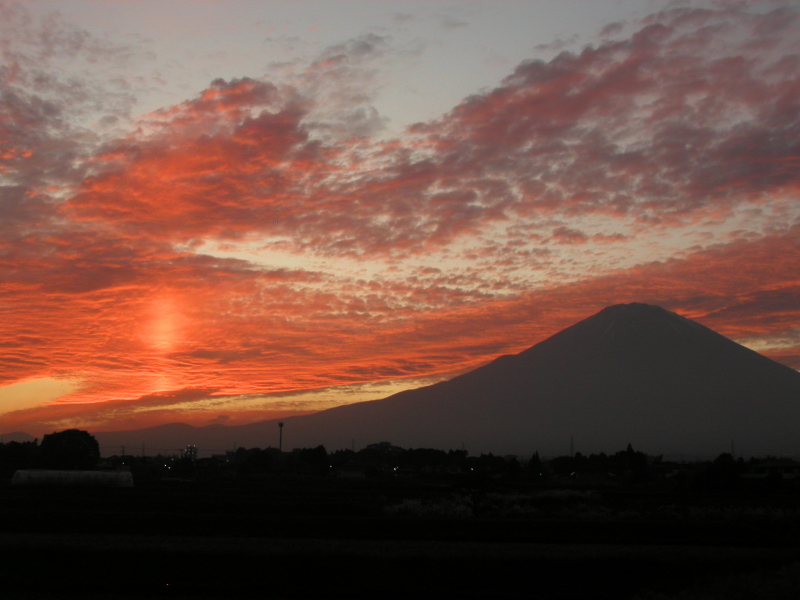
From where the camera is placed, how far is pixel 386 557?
2448 cm

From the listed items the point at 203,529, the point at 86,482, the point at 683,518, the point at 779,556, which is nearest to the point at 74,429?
the point at 86,482

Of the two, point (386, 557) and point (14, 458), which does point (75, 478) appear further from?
point (386, 557)

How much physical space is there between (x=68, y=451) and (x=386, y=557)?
325 feet

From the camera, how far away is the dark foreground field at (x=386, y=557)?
72.4 ft

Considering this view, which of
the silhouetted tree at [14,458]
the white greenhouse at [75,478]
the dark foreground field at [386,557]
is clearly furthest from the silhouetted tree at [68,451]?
the dark foreground field at [386,557]

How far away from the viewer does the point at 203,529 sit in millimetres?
31812

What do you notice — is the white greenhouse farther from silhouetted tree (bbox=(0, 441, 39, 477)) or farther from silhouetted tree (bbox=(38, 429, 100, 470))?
silhouetted tree (bbox=(0, 441, 39, 477))

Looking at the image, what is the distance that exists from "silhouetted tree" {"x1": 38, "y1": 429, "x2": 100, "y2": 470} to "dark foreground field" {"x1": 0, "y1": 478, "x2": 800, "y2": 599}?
7633cm

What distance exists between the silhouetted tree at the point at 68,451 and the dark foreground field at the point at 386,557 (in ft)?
250

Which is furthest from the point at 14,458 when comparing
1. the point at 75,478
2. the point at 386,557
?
the point at 386,557

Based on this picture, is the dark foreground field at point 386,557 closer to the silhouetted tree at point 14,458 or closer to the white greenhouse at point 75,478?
the white greenhouse at point 75,478

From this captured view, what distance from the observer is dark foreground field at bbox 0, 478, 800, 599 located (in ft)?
72.4

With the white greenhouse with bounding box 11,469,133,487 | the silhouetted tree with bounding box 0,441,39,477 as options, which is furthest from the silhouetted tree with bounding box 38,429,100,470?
the white greenhouse with bounding box 11,469,133,487

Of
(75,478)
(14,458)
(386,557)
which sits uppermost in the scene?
(14,458)
